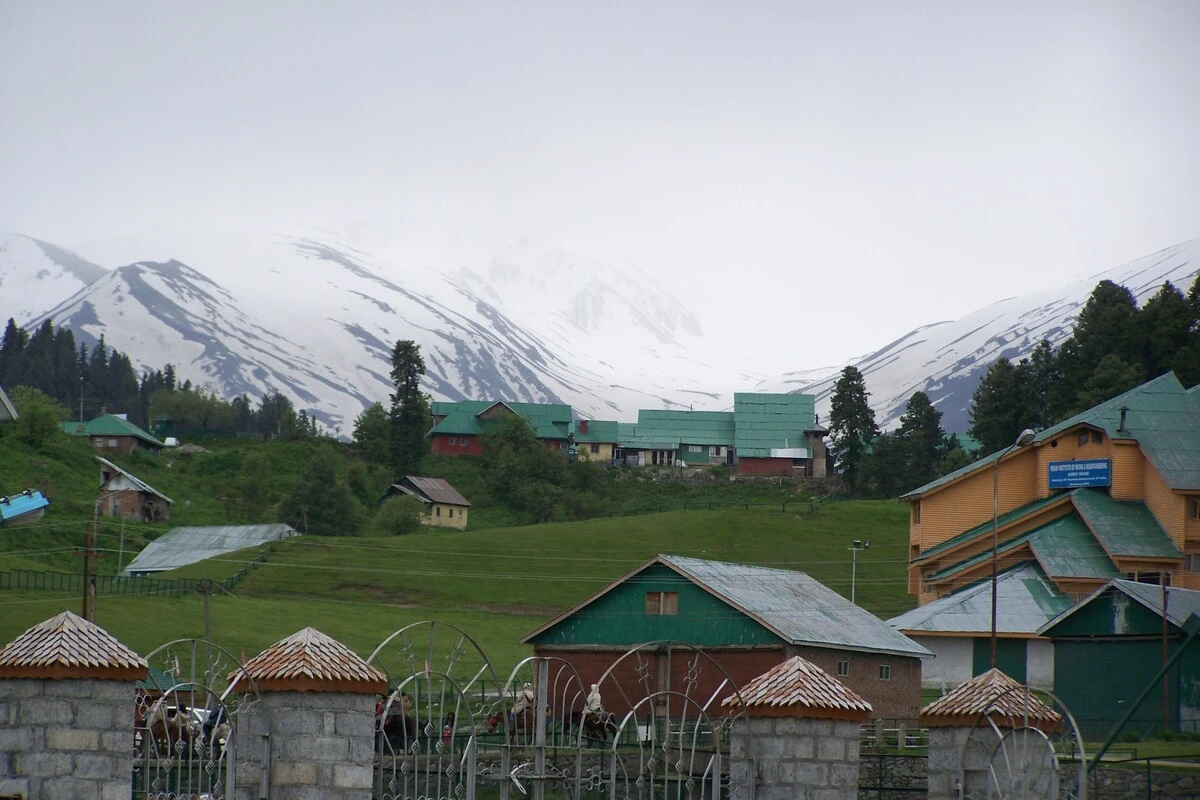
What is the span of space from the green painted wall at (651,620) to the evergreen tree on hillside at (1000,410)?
67.6 m

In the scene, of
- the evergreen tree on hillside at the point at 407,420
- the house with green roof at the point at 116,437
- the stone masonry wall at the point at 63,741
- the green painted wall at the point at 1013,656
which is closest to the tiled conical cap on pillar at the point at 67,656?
the stone masonry wall at the point at 63,741

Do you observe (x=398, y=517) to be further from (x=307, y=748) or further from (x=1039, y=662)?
(x=307, y=748)

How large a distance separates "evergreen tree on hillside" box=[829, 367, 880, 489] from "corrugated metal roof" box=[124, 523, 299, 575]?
50229 mm

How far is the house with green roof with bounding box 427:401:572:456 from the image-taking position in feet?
467

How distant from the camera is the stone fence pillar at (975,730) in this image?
17.3 m

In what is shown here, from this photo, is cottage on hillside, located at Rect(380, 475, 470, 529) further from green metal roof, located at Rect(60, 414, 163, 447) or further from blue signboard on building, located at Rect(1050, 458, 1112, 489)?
blue signboard on building, located at Rect(1050, 458, 1112, 489)

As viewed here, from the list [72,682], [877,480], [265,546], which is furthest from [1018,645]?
[877,480]

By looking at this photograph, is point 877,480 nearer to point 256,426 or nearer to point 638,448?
point 638,448

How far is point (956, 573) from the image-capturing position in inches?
2606

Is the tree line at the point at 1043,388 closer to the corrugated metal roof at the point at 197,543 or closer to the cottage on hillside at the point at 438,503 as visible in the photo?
the cottage on hillside at the point at 438,503

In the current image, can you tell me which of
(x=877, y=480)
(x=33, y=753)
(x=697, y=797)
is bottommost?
(x=697, y=797)

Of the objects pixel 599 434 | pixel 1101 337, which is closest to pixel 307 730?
pixel 1101 337

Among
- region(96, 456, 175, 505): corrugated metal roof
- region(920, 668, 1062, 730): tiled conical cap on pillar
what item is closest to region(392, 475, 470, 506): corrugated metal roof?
region(96, 456, 175, 505): corrugated metal roof

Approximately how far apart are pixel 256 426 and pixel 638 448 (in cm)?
5072
